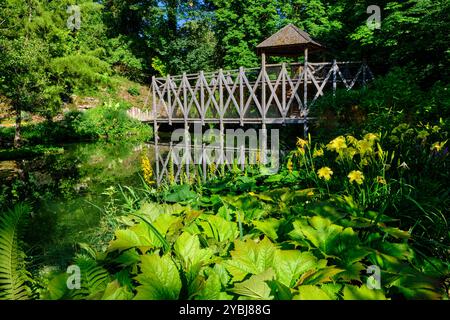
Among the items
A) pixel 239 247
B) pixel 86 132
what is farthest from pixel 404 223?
pixel 86 132

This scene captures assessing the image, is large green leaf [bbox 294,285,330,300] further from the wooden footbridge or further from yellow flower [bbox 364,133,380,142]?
the wooden footbridge

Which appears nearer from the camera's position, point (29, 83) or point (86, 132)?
point (29, 83)

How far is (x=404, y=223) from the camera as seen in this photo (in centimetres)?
183

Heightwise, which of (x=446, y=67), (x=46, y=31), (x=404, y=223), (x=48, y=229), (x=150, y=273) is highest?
(x=46, y=31)

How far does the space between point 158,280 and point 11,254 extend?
1.59ft

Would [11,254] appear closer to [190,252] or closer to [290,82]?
[190,252]

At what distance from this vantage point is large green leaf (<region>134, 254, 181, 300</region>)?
0.92 m

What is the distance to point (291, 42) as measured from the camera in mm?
10766

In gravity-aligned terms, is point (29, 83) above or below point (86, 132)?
above

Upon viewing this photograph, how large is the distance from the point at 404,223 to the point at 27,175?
9989mm

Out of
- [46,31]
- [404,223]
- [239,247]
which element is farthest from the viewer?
[46,31]

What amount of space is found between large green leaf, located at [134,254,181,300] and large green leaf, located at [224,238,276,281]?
0.59 ft

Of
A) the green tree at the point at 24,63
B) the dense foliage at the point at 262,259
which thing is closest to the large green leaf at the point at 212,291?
the dense foliage at the point at 262,259
